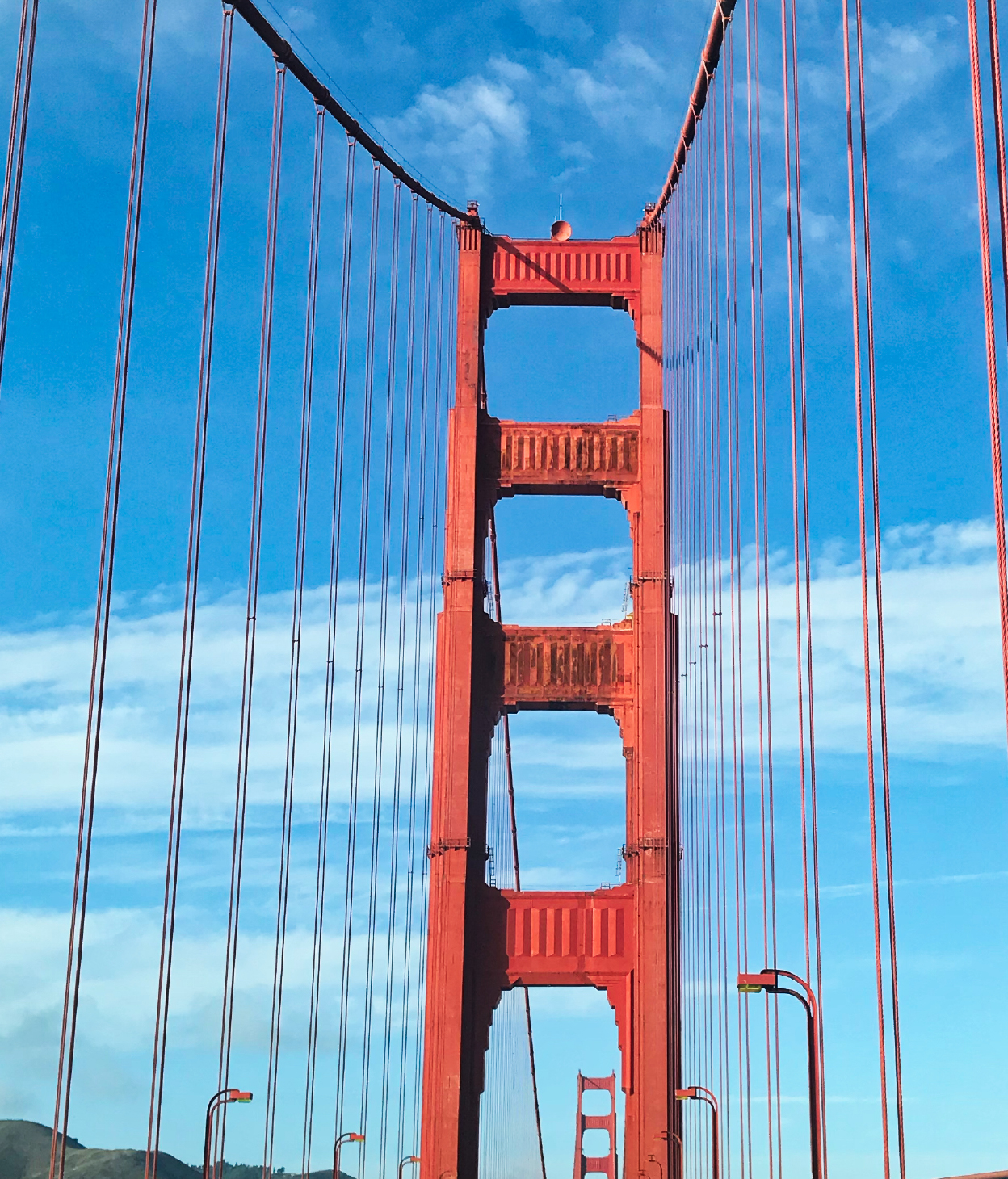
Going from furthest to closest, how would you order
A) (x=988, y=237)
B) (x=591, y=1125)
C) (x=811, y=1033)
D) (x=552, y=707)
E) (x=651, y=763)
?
(x=591, y=1125), (x=552, y=707), (x=651, y=763), (x=811, y=1033), (x=988, y=237)

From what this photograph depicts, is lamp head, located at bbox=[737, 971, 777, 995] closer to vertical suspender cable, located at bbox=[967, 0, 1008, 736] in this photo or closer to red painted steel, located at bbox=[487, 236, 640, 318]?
vertical suspender cable, located at bbox=[967, 0, 1008, 736]

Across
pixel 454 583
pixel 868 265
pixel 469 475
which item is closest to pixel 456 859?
pixel 454 583

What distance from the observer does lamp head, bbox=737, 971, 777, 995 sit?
18.8 m

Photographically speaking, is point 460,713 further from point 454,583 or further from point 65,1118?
point 65,1118

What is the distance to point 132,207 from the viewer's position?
1766 centimetres

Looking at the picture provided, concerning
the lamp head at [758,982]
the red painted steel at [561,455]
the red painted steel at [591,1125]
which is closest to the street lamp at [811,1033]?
the lamp head at [758,982]

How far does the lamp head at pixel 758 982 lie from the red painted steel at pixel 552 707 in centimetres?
922

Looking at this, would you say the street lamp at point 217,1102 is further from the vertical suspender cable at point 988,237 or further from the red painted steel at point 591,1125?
the red painted steel at point 591,1125

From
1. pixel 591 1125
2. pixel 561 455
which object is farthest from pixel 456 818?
pixel 591 1125

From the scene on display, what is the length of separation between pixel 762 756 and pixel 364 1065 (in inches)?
646

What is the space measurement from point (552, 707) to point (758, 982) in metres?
11.9

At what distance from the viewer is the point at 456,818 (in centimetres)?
2859

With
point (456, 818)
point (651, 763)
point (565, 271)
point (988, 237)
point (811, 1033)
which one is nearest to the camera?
point (988, 237)

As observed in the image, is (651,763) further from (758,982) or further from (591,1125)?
(591,1125)
